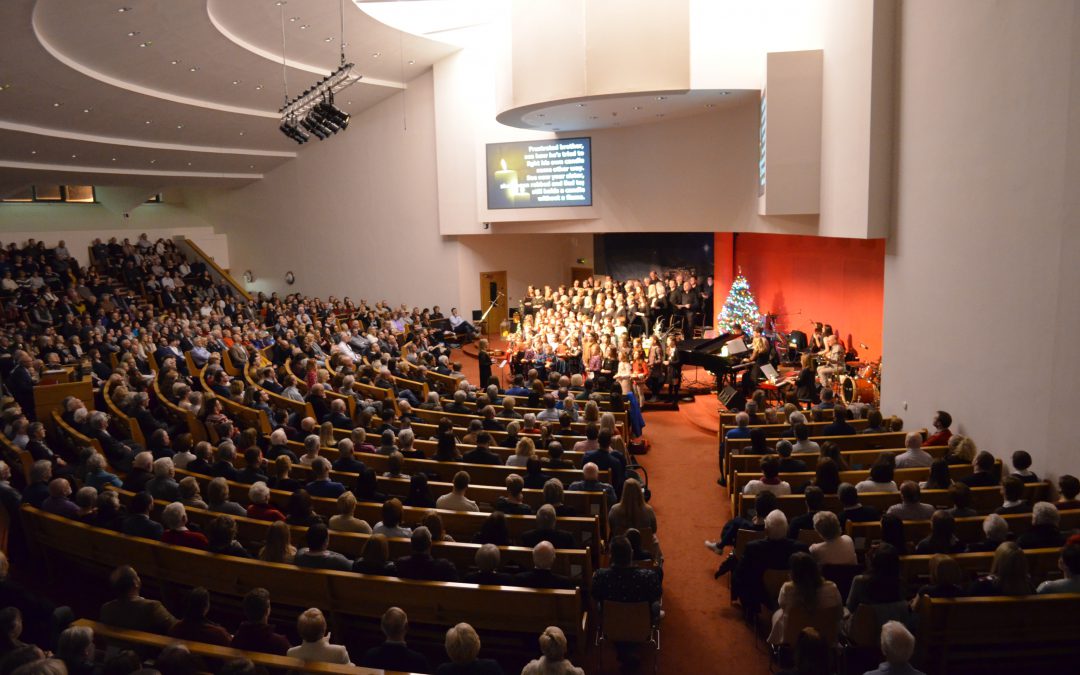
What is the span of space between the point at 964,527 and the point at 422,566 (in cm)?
349

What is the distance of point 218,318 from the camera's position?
16.8 meters

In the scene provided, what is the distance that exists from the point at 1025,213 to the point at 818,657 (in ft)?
15.8

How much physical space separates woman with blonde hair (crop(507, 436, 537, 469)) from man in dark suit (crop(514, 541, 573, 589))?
2003 millimetres

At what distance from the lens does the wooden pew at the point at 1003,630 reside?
12.6 feet

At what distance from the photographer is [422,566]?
436 cm

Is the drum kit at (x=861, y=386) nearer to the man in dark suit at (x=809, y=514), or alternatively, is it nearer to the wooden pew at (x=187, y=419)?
the man in dark suit at (x=809, y=514)

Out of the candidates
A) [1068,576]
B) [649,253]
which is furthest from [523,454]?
[649,253]

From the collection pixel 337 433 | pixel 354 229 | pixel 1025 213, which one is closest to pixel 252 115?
pixel 354 229

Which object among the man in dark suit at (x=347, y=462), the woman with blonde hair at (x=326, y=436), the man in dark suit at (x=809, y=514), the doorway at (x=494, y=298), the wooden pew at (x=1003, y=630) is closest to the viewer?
the wooden pew at (x=1003, y=630)

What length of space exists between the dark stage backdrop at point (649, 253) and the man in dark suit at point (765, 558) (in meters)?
13.2

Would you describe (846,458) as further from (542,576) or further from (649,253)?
(649,253)

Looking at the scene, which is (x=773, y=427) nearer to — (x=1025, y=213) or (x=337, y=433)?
(x=1025, y=213)

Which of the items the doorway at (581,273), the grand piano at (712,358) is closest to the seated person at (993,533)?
the grand piano at (712,358)

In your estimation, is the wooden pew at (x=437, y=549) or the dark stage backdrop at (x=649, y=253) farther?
the dark stage backdrop at (x=649, y=253)
